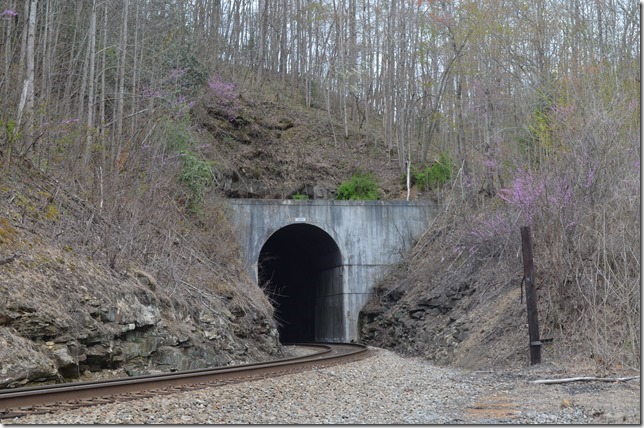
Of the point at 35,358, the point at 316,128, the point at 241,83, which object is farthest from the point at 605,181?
the point at 241,83

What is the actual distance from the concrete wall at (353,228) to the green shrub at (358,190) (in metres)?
2.41

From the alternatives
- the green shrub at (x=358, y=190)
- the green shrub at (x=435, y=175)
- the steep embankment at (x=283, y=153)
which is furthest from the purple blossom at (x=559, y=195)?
the steep embankment at (x=283, y=153)

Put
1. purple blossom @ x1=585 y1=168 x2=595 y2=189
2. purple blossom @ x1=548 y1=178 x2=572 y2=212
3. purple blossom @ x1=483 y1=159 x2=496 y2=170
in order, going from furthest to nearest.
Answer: purple blossom @ x1=483 y1=159 x2=496 y2=170
purple blossom @ x1=548 y1=178 x2=572 y2=212
purple blossom @ x1=585 y1=168 x2=595 y2=189

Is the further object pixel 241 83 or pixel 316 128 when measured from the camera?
pixel 241 83

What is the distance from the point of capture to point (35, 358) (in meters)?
8.05

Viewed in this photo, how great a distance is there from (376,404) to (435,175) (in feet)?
66.9

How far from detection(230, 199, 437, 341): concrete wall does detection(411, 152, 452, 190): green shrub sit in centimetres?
277

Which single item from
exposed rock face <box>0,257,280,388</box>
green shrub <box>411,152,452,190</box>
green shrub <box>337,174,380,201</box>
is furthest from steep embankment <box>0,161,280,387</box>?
green shrub <box>411,152,452,190</box>

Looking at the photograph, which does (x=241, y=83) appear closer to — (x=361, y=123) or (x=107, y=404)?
(x=361, y=123)

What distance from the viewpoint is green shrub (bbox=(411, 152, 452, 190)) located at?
26.9 metres

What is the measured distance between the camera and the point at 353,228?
944 inches

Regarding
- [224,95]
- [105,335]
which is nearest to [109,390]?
[105,335]

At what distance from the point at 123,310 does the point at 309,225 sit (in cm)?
1392

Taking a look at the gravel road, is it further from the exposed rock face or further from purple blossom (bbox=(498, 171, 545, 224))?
purple blossom (bbox=(498, 171, 545, 224))
